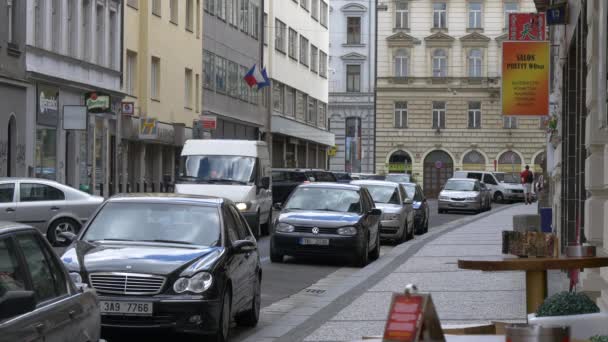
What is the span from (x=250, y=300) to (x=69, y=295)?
5991 mm

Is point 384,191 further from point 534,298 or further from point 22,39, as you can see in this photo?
point 534,298

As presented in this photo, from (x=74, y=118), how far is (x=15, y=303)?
32.8 m

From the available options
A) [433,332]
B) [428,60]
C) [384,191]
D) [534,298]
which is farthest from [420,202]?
[428,60]

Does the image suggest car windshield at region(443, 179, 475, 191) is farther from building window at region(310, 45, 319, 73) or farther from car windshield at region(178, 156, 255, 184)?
building window at region(310, 45, 319, 73)

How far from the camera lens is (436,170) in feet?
300

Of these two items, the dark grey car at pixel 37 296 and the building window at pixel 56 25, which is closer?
the dark grey car at pixel 37 296

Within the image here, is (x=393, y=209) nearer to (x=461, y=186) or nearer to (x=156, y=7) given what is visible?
(x=156, y=7)

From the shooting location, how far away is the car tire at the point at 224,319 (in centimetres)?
1235

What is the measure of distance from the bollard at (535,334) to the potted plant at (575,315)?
6.45ft

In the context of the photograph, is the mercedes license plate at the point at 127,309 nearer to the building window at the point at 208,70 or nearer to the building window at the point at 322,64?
the building window at the point at 208,70

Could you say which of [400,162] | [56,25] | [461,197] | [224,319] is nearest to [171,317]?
[224,319]

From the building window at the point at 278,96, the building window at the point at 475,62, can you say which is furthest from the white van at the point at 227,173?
the building window at the point at 475,62

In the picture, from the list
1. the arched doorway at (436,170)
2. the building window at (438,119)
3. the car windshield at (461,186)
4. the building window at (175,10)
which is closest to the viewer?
the building window at (175,10)

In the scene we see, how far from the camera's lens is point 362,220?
949 inches
